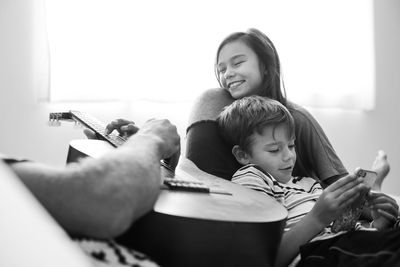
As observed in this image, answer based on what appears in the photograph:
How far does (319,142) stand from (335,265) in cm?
70

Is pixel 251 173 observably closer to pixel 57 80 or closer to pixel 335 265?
pixel 335 265

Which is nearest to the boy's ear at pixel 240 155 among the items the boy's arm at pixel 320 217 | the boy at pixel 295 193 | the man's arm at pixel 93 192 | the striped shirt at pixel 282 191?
the boy at pixel 295 193

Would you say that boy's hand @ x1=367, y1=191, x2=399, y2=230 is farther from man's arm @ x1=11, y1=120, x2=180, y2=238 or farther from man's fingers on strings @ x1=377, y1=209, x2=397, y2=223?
man's arm @ x1=11, y1=120, x2=180, y2=238

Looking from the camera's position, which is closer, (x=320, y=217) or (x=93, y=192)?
(x=93, y=192)

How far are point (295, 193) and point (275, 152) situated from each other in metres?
0.11

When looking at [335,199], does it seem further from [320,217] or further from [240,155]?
[240,155]

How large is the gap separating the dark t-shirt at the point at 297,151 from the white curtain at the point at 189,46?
2.79 ft

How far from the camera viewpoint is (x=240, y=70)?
61.6 inches

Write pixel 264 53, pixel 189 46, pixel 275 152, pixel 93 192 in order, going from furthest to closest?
1. pixel 189 46
2. pixel 264 53
3. pixel 275 152
4. pixel 93 192

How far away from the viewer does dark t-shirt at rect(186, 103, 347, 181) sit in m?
1.31

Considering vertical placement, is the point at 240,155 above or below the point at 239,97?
below

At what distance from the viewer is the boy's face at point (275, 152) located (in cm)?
121

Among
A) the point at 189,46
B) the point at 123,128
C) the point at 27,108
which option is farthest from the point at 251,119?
the point at 27,108

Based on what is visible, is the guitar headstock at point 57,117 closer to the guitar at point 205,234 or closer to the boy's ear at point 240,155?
the boy's ear at point 240,155
